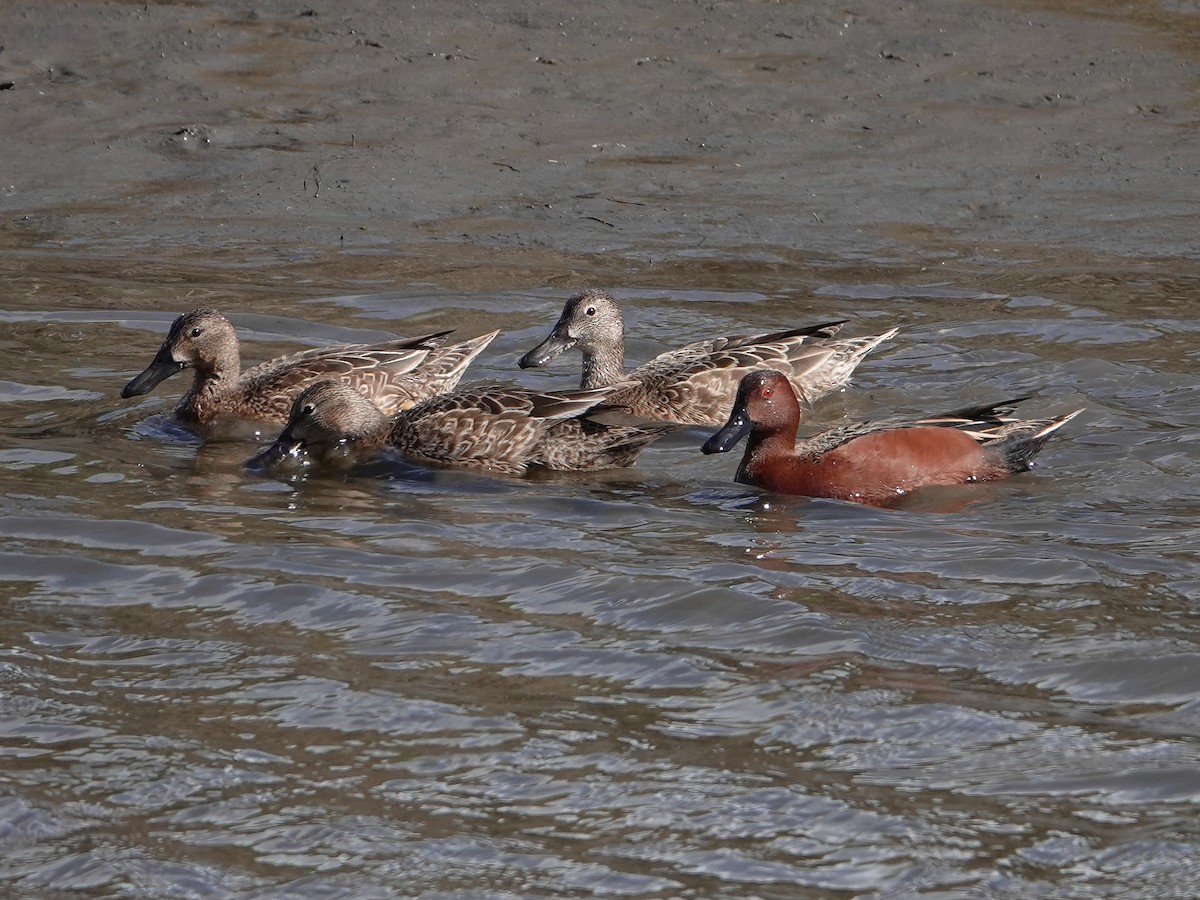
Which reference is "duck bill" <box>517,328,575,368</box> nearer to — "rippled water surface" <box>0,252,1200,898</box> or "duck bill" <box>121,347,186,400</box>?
"rippled water surface" <box>0,252,1200,898</box>

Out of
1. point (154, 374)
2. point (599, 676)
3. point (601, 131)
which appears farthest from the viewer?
point (601, 131)

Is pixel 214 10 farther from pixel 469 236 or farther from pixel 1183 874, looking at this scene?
pixel 1183 874

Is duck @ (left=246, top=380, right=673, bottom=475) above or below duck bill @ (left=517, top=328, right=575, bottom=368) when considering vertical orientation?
below

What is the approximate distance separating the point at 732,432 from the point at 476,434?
124 centimetres

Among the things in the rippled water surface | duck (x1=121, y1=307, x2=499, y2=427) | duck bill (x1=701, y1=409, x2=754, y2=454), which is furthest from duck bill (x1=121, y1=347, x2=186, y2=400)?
duck bill (x1=701, y1=409, x2=754, y2=454)

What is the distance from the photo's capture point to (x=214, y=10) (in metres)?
15.3

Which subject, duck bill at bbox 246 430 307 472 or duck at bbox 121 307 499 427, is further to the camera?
duck at bbox 121 307 499 427

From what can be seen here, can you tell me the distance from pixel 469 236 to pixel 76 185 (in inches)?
120

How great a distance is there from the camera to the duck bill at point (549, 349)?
A: 394 inches

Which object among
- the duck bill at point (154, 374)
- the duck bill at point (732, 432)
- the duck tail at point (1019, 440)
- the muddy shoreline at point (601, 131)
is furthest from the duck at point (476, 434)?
the muddy shoreline at point (601, 131)

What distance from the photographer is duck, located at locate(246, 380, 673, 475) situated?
28.5 ft

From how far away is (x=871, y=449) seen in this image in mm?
8023

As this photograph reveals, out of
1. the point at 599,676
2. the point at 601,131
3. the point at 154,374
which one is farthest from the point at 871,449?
the point at 601,131

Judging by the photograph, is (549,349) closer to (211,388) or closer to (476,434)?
(476,434)
